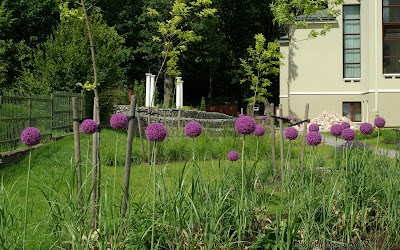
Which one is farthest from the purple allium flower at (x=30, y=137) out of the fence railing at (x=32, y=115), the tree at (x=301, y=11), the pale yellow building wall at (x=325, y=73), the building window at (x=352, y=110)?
the building window at (x=352, y=110)

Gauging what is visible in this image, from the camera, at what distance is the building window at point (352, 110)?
74.4 ft

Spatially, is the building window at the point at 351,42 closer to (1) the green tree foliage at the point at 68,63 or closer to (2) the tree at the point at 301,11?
(2) the tree at the point at 301,11

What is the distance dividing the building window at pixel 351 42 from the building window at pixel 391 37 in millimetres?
1775

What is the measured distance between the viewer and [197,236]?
11.1 ft

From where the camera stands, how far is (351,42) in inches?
899

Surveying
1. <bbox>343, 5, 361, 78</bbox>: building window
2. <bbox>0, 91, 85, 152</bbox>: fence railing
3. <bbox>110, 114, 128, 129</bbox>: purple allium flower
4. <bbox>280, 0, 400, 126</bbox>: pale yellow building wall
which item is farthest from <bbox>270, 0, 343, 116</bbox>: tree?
<bbox>110, 114, 128, 129</bbox>: purple allium flower

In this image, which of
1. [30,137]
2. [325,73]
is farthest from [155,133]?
[325,73]

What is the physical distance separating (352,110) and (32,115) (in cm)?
1721

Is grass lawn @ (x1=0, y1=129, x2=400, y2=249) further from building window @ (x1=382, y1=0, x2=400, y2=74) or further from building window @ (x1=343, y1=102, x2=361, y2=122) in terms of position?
building window @ (x1=343, y1=102, x2=361, y2=122)

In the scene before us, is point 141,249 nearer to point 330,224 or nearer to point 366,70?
point 330,224

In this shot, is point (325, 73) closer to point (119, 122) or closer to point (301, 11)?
point (301, 11)

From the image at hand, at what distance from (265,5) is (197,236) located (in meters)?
35.3

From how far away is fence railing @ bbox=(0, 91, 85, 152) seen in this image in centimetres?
918

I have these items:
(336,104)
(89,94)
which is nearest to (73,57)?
(89,94)
